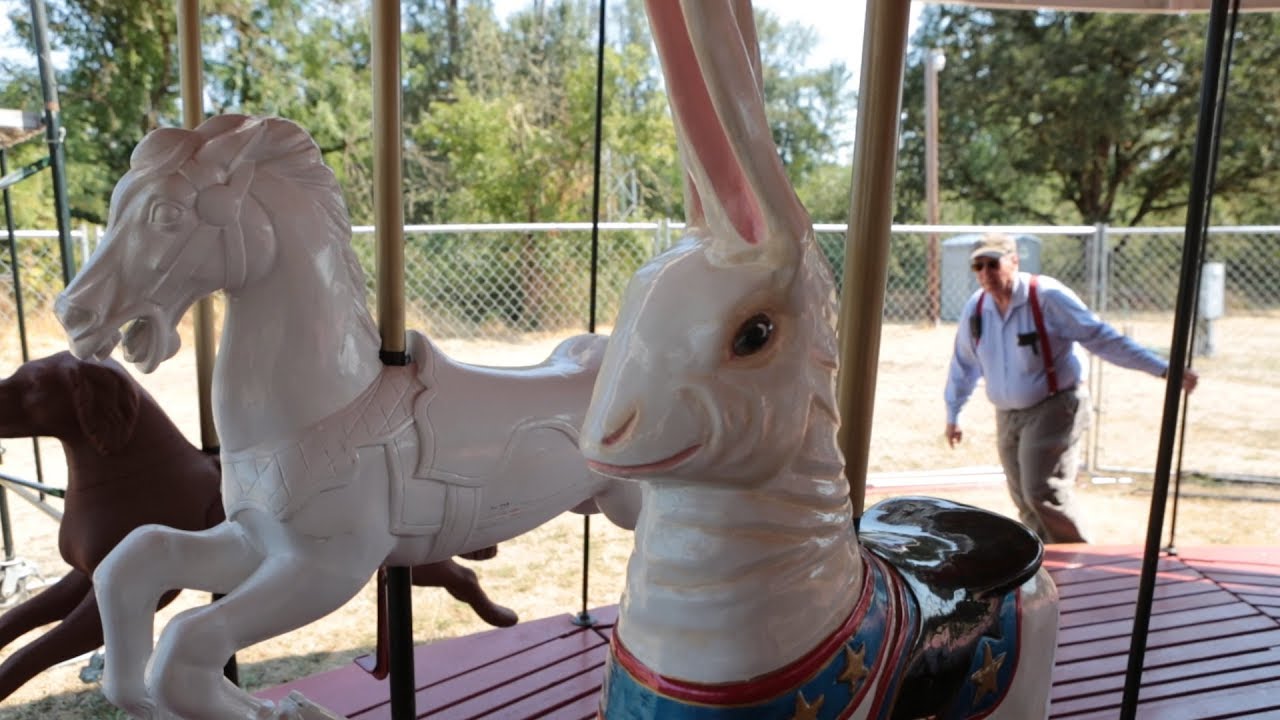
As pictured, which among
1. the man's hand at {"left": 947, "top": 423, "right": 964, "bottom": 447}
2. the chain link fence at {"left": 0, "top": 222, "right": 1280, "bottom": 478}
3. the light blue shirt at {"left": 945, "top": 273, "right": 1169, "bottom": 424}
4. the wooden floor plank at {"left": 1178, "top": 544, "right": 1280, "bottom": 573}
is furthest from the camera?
the chain link fence at {"left": 0, "top": 222, "right": 1280, "bottom": 478}

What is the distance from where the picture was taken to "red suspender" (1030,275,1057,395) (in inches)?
108

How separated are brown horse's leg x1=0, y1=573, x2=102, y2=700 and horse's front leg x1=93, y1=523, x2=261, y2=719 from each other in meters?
0.43

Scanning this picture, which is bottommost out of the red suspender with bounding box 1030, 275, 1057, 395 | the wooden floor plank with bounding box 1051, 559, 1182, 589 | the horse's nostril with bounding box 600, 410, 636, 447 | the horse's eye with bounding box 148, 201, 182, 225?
the wooden floor plank with bounding box 1051, 559, 1182, 589

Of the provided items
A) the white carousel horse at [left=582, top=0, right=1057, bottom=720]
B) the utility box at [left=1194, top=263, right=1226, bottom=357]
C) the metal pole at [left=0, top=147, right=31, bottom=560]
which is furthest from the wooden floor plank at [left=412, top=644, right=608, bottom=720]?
the utility box at [left=1194, top=263, right=1226, bottom=357]

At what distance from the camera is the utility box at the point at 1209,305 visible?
25.0 feet

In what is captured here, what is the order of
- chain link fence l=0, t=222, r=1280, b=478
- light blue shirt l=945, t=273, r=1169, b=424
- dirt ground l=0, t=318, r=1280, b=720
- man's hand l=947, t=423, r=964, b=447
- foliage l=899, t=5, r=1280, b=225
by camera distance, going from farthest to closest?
foliage l=899, t=5, r=1280, b=225 → chain link fence l=0, t=222, r=1280, b=478 → dirt ground l=0, t=318, r=1280, b=720 → man's hand l=947, t=423, r=964, b=447 → light blue shirt l=945, t=273, r=1169, b=424

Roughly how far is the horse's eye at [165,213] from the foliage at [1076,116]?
12660 millimetres

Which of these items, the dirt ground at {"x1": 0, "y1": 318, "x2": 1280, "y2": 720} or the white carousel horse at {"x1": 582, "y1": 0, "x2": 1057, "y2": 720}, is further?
the dirt ground at {"x1": 0, "y1": 318, "x2": 1280, "y2": 720}

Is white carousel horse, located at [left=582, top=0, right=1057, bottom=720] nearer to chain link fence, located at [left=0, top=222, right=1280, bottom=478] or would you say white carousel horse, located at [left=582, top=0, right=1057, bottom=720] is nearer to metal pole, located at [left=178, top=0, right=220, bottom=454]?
metal pole, located at [left=178, top=0, right=220, bottom=454]

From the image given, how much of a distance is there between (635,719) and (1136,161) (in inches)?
587

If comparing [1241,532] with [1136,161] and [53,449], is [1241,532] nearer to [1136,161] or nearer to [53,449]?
[53,449]

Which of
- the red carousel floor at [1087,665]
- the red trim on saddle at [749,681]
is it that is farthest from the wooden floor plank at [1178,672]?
the red trim on saddle at [749,681]

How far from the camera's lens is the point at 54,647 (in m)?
1.53

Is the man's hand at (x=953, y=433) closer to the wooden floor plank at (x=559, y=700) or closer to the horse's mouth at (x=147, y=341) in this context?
the wooden floor plank at (x=559, y=700)
